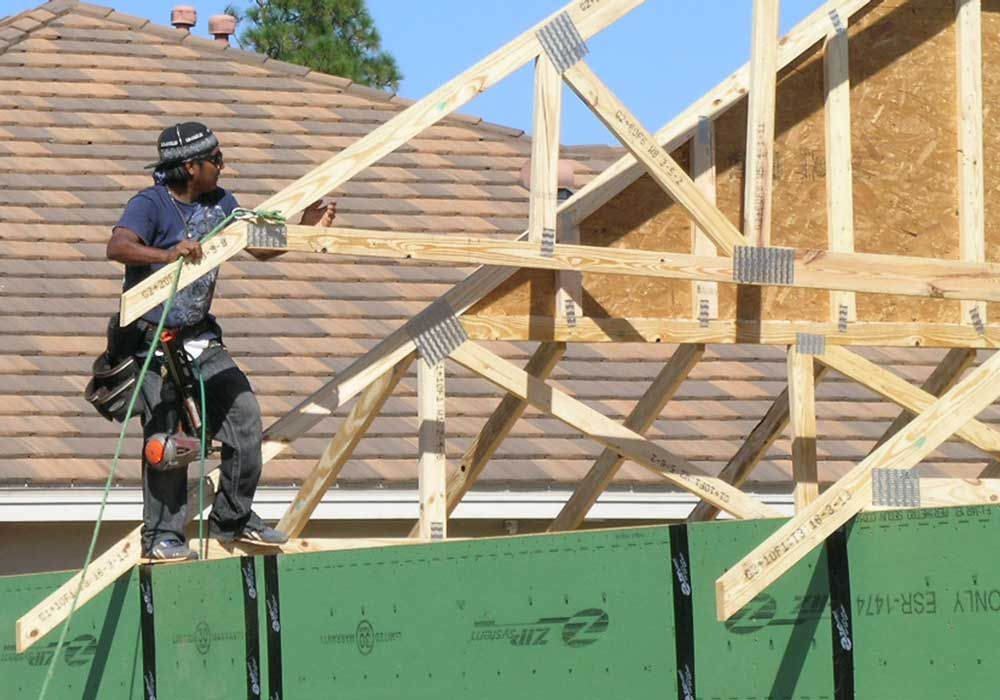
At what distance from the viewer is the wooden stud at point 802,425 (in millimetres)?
10672

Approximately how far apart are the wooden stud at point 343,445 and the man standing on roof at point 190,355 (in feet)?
3.89

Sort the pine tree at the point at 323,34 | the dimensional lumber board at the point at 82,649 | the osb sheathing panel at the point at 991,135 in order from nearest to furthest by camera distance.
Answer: the dimensional lumber board at the point at 82,649
the osb sheathing panel at the point at 991,135
the pine tree at the point at 323,34

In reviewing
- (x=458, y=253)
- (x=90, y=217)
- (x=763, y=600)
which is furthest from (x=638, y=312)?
(x=90, y=217)

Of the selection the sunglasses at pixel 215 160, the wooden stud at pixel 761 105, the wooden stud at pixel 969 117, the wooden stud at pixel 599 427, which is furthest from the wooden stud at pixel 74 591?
the wooden stud at pixel 969 117

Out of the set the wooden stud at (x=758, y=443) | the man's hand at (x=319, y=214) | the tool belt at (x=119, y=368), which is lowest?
the wooden stud at (x=758, y=443)

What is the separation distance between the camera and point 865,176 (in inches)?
436

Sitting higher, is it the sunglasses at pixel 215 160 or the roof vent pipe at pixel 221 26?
the roof vent pipe at pixel 221 26

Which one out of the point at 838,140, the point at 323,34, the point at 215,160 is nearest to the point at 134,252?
the point at 215,160

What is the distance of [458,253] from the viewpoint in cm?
Result: 916

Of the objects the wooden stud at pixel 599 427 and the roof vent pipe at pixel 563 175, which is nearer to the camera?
the wooden stud at pixel 599 427

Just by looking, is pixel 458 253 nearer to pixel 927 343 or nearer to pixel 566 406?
pixel 566 406

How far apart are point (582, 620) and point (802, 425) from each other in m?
3.69

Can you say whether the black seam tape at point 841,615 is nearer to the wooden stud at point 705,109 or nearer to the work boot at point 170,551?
the work boot at point 170,551

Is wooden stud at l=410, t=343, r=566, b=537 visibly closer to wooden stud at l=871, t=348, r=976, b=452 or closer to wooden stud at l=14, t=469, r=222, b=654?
wooden stud at l=14, t=469, r=222, b=654
